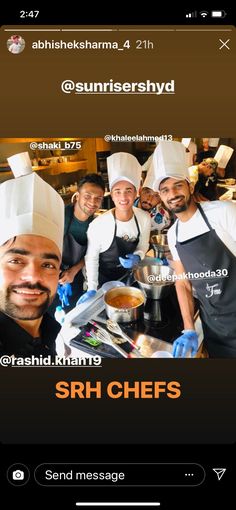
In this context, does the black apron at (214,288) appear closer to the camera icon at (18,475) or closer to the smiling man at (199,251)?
the smiling man at (199,251)

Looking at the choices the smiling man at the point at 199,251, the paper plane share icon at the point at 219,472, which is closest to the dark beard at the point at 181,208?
the smiling man at the point at 199,251

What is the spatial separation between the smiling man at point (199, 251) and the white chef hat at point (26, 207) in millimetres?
221

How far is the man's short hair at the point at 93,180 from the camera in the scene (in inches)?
24.2

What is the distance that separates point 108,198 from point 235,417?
51cm

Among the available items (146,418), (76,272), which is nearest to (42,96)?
(76,272)

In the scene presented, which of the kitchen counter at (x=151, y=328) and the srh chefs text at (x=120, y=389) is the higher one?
the kitchen counter at (x=151, y=328)

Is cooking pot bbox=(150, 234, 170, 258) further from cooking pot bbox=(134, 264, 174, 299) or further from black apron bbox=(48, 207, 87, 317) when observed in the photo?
black apron bbox=(48, 207, 87, 317)

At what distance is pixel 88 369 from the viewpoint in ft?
2.09

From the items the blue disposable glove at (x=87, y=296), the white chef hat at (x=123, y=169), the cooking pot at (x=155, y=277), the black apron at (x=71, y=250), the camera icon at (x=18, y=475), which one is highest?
the white chef hat at (x=123, y=169)

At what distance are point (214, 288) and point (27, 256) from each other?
389mm

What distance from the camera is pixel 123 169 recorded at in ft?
2.04

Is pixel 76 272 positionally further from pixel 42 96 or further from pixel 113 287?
pixel 42 96

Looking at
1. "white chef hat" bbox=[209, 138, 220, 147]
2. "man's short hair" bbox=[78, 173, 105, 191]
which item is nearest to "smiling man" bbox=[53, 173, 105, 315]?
"man's short hair" bbox=[78, 173, 105, 191]
